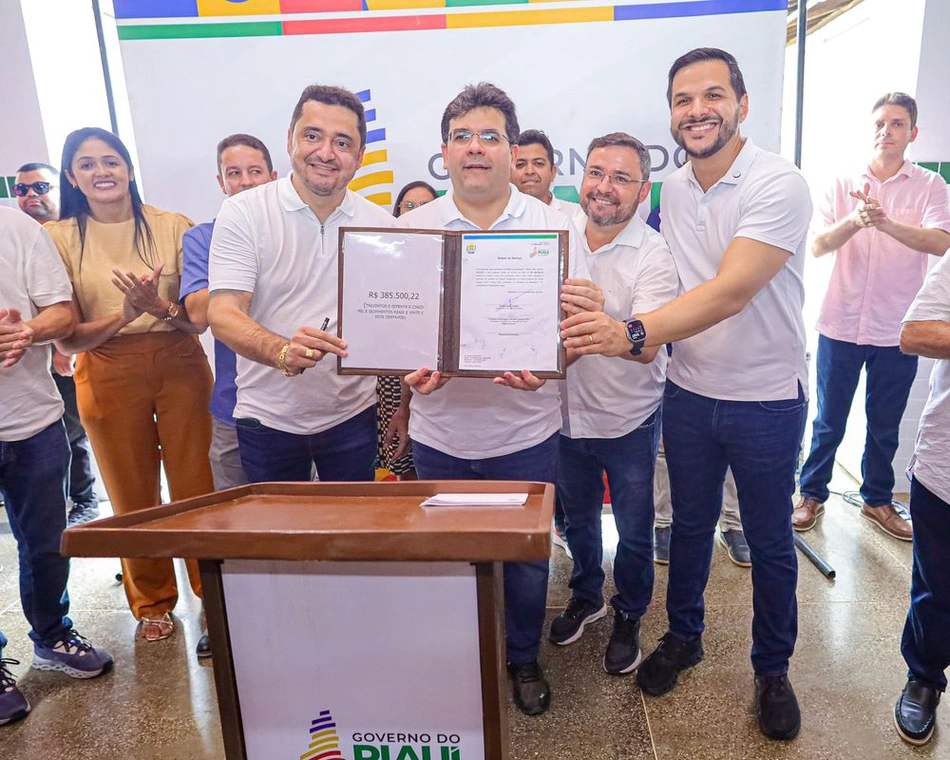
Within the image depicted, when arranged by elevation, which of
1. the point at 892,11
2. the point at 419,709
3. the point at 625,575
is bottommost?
the point at 625,575

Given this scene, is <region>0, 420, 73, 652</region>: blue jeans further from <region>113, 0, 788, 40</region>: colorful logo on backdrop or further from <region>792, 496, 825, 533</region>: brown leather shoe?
<region>792, 496, 825, 533</region>: brown leather shoe

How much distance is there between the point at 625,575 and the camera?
2.43 metres

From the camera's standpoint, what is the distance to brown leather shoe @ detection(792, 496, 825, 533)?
342cm

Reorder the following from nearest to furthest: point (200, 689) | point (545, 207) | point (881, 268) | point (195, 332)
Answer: point (545, 207), point (200, 689), point (195, 332), point (881, 268)

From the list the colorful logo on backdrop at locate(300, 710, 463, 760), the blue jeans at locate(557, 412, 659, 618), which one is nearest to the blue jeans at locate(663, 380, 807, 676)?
the blue jeans at locate(557, 412, 659, 618)

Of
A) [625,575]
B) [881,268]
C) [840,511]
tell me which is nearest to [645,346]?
[625,575]

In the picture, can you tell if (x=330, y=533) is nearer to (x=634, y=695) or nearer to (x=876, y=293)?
(x=634, y=695)

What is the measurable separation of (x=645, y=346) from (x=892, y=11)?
9.97 ft

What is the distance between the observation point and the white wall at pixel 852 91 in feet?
11.3

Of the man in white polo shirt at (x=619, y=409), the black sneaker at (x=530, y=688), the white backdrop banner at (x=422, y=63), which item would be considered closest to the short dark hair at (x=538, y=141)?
the white backdrop banner at (x=422, y=63)

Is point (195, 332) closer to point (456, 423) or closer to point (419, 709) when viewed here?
point (456, 423)

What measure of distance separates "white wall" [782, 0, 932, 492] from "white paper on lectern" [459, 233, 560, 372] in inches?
80.7

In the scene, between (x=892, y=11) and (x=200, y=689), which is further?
(x=892, y=11)

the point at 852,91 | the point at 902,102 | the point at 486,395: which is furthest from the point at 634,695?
the point at 852,91
